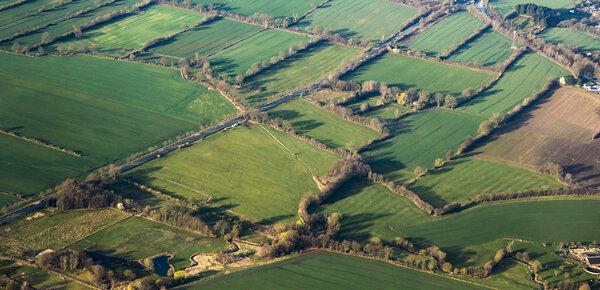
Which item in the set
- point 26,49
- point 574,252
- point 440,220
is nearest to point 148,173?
point 440,220

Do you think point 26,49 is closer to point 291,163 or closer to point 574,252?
point 291,163

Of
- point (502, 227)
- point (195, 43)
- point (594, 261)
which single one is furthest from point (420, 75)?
point (594, 261)

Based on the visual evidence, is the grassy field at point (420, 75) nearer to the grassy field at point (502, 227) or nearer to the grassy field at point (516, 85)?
the grassy field at point (516, 85)

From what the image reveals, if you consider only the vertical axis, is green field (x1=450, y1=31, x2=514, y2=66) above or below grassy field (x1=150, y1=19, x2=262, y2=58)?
below

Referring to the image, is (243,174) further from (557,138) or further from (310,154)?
(557,138)

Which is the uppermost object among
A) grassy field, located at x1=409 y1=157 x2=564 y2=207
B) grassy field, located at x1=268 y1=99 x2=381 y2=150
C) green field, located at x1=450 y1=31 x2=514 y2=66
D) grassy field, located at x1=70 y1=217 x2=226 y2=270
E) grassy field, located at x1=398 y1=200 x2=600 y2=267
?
green field, located at x1=450 y1=31 x2=514 y2=66

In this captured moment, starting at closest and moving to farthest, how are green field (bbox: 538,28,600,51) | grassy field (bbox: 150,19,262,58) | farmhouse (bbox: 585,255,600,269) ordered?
farmhouse (bbox: 585,255,600,269), grassy field (bbox: 150,19,262,58), green field (bbox: 538,28,600,51)

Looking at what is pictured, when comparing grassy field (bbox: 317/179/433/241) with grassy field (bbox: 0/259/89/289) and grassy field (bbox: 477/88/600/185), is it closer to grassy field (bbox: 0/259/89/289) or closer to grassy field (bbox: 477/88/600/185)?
grassy field (bbox: 477/88/600/185)

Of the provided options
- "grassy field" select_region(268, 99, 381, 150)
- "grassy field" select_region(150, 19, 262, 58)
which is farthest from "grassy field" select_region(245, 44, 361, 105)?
"grassy field" select_region(150, 19, 262, 58)
